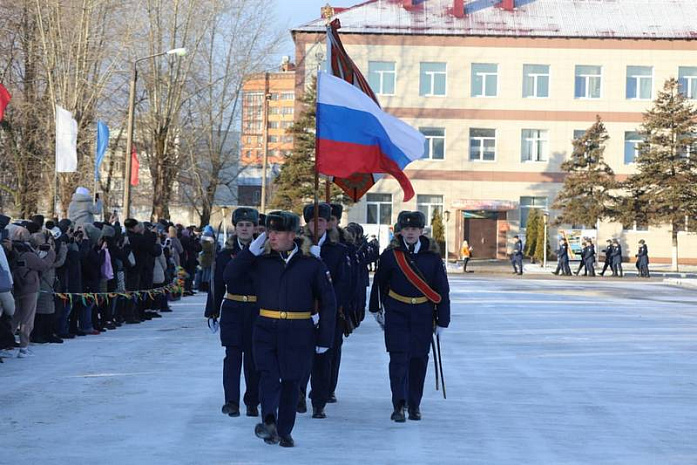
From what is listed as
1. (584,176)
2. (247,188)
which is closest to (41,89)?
(584,176)

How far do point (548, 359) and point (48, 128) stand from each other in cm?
2983

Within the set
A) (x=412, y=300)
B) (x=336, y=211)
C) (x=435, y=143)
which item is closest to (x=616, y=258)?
(x=435, y=143)

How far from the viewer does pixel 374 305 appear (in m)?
10.0

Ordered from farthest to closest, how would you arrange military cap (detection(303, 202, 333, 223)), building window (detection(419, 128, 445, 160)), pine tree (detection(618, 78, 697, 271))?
building window (detection(419, 128, 445, 160)) → pine tree (detection(618, 78, 697, 271)) → military cap (detection(303, 202, 333, 223))

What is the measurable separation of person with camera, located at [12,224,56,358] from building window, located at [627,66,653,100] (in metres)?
51.2

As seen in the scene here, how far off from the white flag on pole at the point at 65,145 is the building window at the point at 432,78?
3643 centimetres

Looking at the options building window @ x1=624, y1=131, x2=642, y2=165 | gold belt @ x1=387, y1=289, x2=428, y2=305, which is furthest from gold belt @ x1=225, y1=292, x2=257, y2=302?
building window @ x1=624, y1=131, x2=642, y2=165

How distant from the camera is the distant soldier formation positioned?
8.23 m

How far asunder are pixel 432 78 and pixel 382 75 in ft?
9.52

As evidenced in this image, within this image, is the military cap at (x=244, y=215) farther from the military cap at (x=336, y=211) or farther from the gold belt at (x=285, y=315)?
the military cap at (x=336, y=211)

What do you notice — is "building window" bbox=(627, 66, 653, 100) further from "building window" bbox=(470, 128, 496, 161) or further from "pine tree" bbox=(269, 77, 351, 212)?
"pine tree" bbox=(269, 77, 351, 212)

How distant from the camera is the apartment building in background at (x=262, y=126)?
55438 millimetres

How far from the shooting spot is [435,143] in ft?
200

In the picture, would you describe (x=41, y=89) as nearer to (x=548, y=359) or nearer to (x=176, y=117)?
(x=176, y=117)
